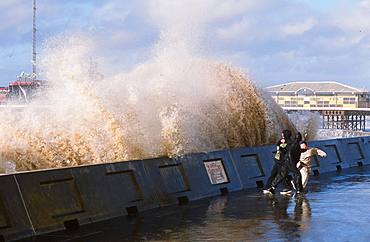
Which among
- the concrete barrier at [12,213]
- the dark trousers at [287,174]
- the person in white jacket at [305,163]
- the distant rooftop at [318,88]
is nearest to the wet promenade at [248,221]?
the concrete barrier at [12,213]

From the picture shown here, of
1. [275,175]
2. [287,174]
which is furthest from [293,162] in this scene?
[275,175]

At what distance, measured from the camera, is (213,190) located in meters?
12.0

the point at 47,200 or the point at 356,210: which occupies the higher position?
the point at 47,200

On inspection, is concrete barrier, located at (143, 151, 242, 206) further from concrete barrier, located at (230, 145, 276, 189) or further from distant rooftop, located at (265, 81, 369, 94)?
distant rooftop, located at (265, 81, 369, 94)

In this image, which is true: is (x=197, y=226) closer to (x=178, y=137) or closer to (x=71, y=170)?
(x=71, y=170)

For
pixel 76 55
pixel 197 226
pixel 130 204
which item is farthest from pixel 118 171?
pixel 76 55

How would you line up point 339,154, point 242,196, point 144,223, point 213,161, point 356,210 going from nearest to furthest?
point 144,223 → point 356,210 → point 242,196 → point 213,161 → point 339,154

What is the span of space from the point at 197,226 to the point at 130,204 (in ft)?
5.75

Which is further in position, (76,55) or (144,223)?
(76,55)

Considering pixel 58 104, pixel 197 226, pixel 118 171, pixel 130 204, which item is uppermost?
pixel 58 104

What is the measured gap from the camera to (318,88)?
10088cm

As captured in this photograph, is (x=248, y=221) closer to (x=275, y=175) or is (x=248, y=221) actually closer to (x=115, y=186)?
(x=115, y=186)

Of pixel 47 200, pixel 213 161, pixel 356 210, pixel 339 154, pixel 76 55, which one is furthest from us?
pixel 339 154

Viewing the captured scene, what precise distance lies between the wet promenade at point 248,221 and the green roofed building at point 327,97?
87391mm
